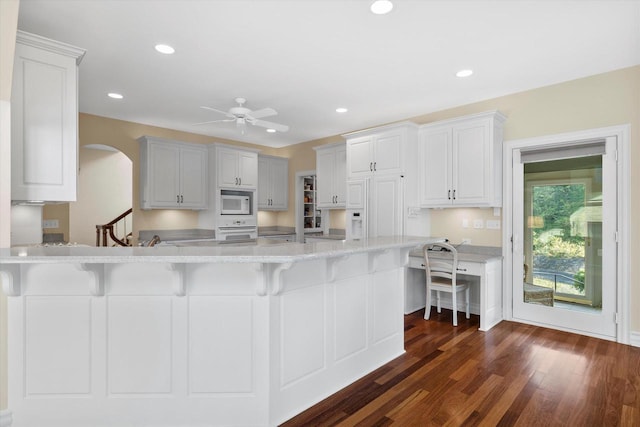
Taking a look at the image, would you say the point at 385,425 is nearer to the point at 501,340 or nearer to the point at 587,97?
the point at 501,340

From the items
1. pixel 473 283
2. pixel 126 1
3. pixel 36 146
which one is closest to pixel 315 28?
pixel 126 1

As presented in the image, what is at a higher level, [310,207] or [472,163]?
[472,163]

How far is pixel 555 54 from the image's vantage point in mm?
3068

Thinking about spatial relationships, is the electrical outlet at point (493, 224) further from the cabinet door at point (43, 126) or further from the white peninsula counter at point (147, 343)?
the cabinet door at point (43, 126)

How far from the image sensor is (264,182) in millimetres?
6754

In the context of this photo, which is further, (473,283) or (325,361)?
(473,283)

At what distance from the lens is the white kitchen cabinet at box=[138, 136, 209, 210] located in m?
5.17

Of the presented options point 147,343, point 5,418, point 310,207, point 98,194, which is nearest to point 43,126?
point 147,343

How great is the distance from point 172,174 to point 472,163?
4498mm

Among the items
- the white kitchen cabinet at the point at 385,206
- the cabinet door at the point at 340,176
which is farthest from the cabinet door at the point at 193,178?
the white kitchen cabinet at the point at 385,206

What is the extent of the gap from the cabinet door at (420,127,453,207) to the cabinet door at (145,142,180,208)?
3.88 metres

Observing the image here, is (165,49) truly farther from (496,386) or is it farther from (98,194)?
(98,194)

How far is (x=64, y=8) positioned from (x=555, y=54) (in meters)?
4.09

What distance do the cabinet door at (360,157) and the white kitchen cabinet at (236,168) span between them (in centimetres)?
201
